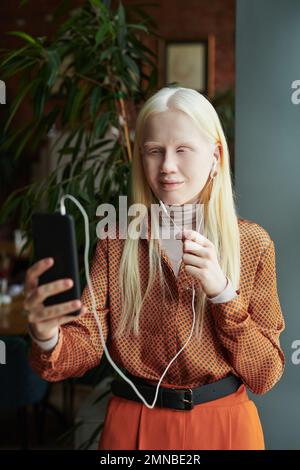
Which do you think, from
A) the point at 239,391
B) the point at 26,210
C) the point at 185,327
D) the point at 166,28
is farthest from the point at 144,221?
the point at 166,28

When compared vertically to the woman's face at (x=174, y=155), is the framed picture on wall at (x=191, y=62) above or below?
above

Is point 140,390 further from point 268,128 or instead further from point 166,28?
point 166,28

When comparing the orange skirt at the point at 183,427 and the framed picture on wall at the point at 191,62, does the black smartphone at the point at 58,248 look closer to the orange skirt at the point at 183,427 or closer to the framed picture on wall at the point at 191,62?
the orange skirt at the point at 183,427

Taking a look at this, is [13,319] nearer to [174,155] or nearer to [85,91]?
[85,91]

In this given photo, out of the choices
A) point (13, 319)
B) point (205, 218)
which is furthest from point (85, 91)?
point (13, 319)

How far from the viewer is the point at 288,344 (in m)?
1.67

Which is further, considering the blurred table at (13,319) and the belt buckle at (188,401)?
the blurred table at (13,319)

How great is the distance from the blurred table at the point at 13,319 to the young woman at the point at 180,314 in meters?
1.67

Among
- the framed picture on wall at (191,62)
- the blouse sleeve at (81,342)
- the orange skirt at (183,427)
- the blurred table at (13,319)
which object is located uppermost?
the framed picture on wall at (191,62)

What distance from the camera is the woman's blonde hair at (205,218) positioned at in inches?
47.0

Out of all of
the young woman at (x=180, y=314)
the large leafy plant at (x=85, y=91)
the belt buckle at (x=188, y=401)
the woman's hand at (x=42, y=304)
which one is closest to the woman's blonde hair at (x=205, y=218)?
the young woman at (x=180, y=314)

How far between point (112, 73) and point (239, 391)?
126 centimetres

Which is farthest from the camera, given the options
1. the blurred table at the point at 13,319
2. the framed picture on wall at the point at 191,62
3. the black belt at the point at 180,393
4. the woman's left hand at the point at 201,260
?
the framed picture on wall at the point at 191,62

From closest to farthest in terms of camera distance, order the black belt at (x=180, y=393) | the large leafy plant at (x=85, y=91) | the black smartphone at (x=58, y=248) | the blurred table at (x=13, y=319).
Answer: the black smartphone at (x=58, y=248) → the black belt at (x=180, y=393) → the large leafy plant at (x=85, y=91) → the blurred table at (x=13, y=319)
